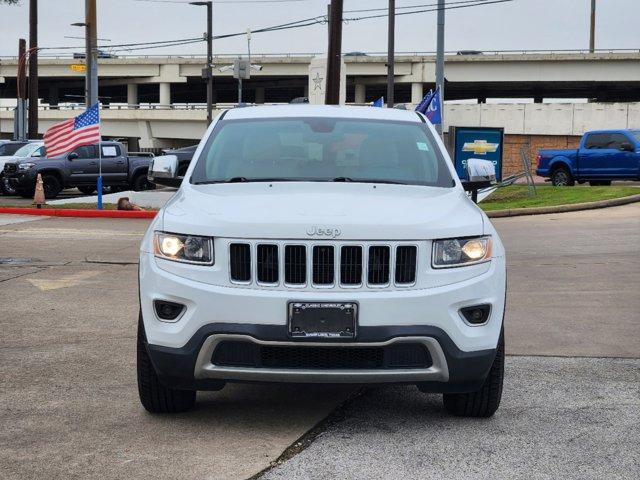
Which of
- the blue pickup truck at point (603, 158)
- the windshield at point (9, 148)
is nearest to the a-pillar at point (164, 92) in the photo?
the windshield at point (9, 148)

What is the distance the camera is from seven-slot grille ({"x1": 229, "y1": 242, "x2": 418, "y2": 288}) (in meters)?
5.21

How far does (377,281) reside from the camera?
5230 millimetres

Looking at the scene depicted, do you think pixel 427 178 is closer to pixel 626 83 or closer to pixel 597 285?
pixel 597 285

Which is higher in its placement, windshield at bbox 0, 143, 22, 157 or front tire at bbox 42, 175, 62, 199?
windshield at bbox 0, 143, 22, 157

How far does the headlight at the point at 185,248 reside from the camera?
17.5ft

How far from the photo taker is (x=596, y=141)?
104ft

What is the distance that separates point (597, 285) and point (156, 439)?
7.46m

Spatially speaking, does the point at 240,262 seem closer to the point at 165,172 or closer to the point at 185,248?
the point at 185,248

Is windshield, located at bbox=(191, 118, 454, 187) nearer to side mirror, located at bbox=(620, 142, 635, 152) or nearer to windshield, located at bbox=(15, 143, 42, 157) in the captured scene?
windshield, located at bbox=(15, 143, 42, 157)

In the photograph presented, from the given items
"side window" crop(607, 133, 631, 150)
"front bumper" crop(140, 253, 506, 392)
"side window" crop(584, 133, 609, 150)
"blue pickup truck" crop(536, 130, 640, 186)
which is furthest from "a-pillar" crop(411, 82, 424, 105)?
"front bumper" crop(140, 253, 506, 392)

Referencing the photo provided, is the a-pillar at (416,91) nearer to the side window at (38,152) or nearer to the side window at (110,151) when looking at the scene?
the side window at (110,151)

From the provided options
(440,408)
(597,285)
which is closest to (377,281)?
(440,408)

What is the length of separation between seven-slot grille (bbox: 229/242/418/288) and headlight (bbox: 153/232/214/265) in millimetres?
147

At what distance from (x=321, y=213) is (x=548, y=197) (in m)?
20.6
